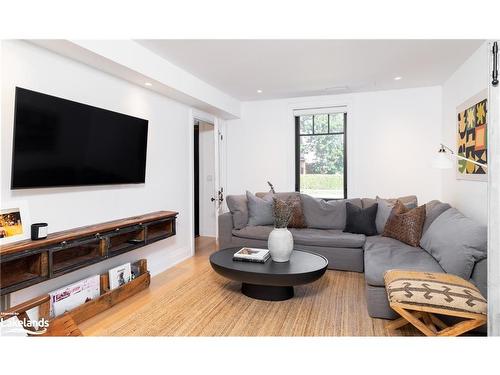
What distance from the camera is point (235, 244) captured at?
4.21m

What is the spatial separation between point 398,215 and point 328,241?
0.88m

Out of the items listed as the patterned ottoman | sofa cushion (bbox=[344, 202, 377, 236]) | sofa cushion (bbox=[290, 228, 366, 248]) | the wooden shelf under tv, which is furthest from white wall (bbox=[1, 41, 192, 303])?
the patterned ottoman

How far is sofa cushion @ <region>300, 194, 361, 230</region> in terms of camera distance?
420 centimetres

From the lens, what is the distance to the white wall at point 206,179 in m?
5.61

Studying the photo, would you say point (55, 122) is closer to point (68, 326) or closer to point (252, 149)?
point (68, 326)

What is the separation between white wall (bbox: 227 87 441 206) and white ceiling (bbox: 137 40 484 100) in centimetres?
31

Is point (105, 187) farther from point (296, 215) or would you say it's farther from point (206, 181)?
point (206, 181)

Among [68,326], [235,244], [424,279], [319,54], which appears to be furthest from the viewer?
[235,244]

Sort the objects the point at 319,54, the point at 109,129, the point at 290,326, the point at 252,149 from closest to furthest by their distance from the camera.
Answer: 1. the point at 290,326
2. the point at 109,129
3. the point at 319,54
4. the point at 252,149

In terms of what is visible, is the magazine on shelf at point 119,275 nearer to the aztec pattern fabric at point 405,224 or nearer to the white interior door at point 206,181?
the white interior door at point 206,181

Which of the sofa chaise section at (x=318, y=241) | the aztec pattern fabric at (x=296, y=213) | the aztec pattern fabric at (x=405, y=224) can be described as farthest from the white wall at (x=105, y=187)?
the aztec pattern fabric at (x=405, y=224)
